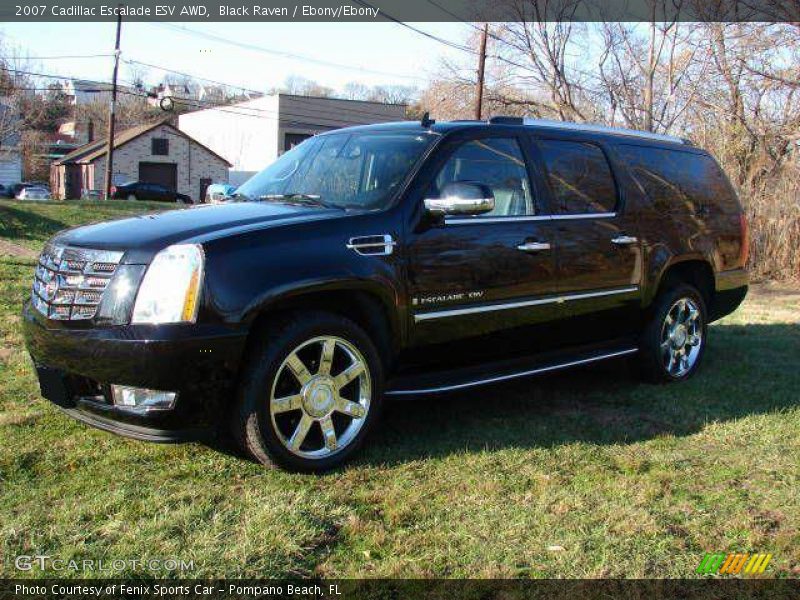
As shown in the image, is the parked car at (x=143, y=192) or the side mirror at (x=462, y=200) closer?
the side mirror at (x=462, y=200)

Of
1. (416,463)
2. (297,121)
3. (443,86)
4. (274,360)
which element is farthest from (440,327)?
(297,121)

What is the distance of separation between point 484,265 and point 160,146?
164 feet

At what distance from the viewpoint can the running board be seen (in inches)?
172

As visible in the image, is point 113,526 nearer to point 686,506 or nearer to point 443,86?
point 686,506

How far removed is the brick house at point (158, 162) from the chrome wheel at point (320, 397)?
159 feet

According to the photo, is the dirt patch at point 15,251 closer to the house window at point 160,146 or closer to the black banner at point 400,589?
the black banner at point 400,589

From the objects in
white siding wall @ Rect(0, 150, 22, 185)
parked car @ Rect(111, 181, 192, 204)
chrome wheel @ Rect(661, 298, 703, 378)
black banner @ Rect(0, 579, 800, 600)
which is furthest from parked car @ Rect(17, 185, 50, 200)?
black banner @ Rect(0, 579, 800, 600)

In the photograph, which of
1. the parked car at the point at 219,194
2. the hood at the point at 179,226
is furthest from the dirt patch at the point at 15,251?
the hood at the point at 179,226

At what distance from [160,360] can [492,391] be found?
285 cm

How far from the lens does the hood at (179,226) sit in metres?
3.66

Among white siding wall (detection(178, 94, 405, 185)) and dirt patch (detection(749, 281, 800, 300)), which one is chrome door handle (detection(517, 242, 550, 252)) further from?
white siding wall (detection(178, 94, 405, 185))

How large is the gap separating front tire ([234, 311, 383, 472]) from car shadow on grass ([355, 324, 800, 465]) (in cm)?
26

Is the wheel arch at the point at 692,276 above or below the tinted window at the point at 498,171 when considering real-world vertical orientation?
below

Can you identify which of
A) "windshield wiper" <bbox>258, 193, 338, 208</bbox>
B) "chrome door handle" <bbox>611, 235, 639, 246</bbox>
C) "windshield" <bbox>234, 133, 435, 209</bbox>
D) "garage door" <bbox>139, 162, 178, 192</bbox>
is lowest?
"chrome door handle" <bbox>611, 235, 639, 246</bbox>
